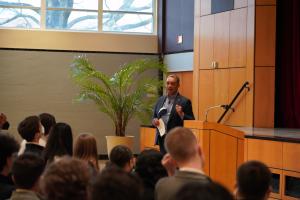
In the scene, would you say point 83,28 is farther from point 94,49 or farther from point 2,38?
point 2,38

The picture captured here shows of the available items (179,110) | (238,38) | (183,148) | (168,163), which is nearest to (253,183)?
(183,148)

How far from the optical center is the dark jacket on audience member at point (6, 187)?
312 centimetres

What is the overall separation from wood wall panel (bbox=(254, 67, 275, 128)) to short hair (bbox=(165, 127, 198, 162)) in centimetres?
779

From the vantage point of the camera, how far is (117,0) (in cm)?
1411

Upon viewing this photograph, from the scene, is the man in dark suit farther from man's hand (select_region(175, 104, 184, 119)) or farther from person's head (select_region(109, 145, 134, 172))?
person's head (select_region(109, 145, 134, 172))

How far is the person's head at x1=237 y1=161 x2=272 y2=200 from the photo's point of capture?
2.56 meters

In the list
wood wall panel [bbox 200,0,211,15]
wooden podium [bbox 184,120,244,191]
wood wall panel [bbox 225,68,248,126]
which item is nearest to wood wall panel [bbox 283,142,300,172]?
wooden podium [bbox 184,120,244,191]

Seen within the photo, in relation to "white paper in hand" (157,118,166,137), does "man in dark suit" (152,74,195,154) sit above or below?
above

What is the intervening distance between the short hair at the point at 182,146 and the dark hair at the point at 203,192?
1.43m

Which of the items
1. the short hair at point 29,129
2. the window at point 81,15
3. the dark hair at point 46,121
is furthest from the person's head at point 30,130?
the window at point 81,15

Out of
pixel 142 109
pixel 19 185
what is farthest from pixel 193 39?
pixel 19 185

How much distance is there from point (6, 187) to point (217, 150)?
3.84 meters

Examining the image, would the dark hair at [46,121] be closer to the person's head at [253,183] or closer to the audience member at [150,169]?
the audience member at [150,169]

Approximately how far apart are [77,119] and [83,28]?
7.25 ft
